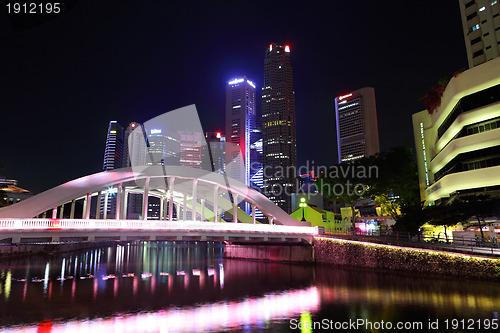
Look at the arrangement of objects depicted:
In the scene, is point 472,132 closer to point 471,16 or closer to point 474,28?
point 474,28

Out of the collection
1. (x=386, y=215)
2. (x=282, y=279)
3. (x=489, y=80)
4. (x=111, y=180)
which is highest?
(x=489, y=80)

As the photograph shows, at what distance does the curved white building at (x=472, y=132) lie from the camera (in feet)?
117

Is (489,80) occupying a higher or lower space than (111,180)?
higher

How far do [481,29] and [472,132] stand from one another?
28245 mm

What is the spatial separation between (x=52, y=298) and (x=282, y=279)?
20.6m

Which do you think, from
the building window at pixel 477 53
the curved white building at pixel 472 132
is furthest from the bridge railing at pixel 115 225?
the building window at pixel 477 53

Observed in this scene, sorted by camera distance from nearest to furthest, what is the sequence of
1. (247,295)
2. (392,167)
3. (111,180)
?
1. (247,295)
2. (111,180)
3. (392,167)

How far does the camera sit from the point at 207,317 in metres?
19.5

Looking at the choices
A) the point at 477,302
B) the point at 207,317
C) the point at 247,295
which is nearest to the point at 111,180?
the point at 247,295

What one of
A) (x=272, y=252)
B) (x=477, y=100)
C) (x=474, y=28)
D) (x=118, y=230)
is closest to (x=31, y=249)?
(x=272, y=252)

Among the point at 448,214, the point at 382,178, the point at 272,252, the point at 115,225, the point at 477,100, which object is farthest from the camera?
the point at 272,252

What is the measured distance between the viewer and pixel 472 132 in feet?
129

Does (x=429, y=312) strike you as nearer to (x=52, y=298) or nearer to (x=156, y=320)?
(x=156, y=320)

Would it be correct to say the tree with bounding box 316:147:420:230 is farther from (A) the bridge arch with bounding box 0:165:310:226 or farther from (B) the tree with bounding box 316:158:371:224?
(A) the bridge arch with bounding box 0:165:310:226
